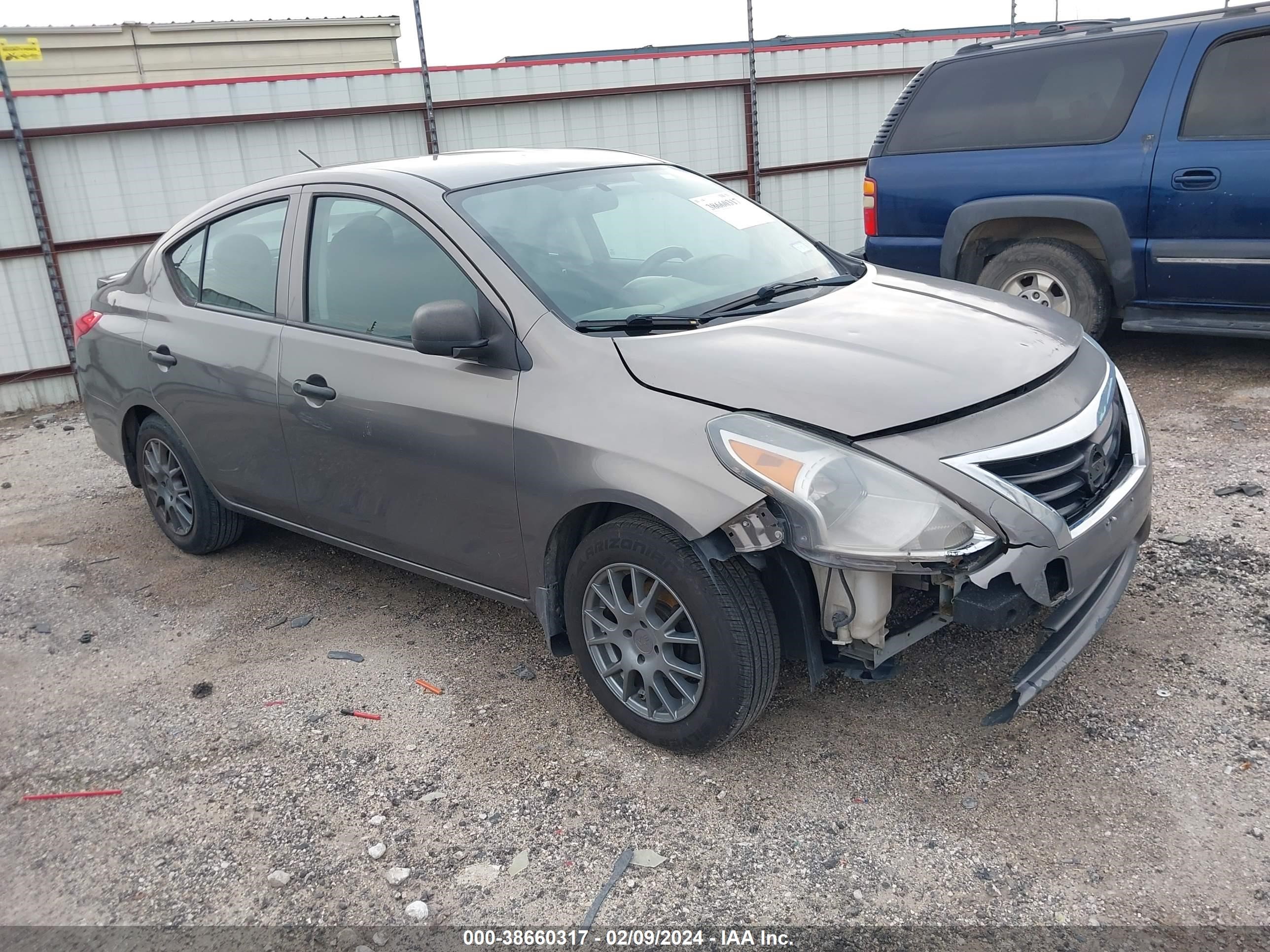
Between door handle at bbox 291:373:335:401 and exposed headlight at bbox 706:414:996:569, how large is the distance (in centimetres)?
179

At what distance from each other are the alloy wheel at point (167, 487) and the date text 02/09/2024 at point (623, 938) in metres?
3.08

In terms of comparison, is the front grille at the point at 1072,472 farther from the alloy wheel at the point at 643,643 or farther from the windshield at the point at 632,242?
the windshield at the point at 632,242

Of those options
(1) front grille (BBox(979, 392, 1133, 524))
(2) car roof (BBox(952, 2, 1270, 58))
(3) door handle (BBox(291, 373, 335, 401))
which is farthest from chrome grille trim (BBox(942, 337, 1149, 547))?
(2) car roof (BBox(952, 2, 1270, 58))

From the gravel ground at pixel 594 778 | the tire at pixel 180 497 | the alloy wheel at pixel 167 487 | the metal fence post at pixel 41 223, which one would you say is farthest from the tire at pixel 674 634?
the metal fence post at pixel 41 223

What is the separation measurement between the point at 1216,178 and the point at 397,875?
5609 mm

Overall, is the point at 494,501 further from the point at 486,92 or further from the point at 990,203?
the point at 486,92

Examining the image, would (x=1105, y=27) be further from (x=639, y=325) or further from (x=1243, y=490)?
(x=639, y=325)

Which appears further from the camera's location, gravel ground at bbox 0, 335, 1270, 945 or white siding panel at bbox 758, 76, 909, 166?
white siding panel at bbox 758, 76, 909, 166

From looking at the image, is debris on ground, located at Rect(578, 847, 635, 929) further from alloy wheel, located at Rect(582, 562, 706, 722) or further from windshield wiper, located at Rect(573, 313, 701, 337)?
windshield wiper, located at Rect(573, 313, 701, 337)

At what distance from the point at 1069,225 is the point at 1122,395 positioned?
3.48m

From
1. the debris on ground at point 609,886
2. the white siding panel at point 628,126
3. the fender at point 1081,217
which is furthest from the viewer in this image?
the white siding panel at point 628,126

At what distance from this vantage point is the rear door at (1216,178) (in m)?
5.68

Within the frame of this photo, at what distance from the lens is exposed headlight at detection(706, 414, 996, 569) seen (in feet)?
8.55

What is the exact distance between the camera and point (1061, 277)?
6484mm
